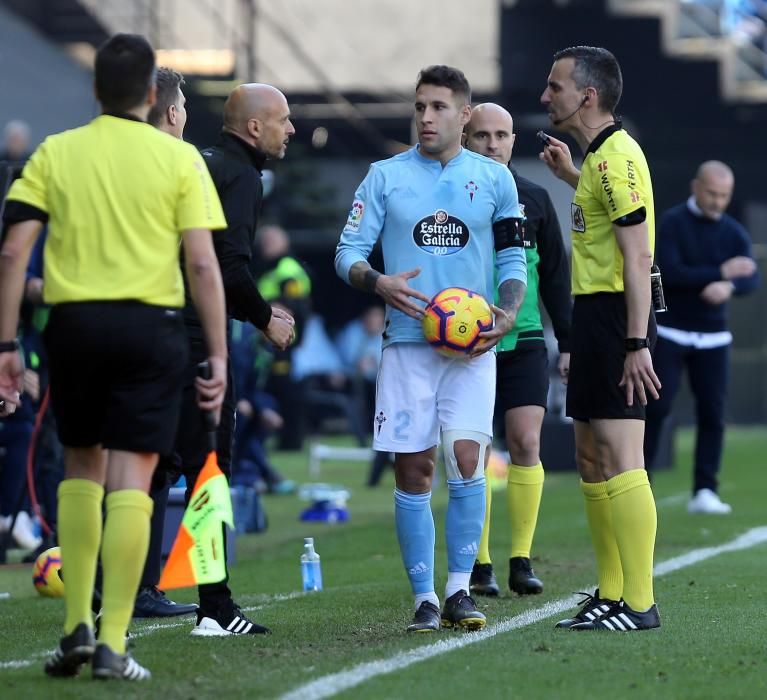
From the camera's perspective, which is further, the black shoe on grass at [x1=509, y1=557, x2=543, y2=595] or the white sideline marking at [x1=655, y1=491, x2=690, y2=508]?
the white sideline marking at [x1=655, y1=491, x2=690, y2=508]

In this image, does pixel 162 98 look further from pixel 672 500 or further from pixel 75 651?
pixel 672 500

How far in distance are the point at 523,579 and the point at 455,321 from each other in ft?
6.52

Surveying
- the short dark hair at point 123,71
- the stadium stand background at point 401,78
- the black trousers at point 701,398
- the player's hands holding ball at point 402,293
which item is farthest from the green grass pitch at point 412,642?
the stadium stand background at point 401,78

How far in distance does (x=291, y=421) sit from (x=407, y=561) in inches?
535

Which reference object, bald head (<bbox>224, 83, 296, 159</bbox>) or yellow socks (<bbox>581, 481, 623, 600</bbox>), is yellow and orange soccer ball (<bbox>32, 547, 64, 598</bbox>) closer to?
bald head (<bbox>224, 83, 296, 159</bbox>)

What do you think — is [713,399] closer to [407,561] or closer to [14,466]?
[14,466]

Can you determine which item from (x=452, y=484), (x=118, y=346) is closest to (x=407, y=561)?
(x=452, y=484)

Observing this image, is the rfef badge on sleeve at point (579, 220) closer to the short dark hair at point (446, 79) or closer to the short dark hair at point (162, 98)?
the short dark hair at point (446, 79)

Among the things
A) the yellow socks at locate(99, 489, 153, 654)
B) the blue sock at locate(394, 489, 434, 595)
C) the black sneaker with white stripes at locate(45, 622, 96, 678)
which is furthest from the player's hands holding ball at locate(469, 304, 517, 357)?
the black sneaker with white stripes at locate(45, 622, 96, 678)

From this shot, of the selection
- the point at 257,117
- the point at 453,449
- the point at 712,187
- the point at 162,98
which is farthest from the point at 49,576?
the point at 712,187

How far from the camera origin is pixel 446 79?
6734 millimetres

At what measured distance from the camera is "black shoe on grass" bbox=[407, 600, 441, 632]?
652cm

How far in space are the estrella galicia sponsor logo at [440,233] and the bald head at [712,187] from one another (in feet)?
19.3

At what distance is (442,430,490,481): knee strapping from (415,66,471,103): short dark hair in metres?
1.39
